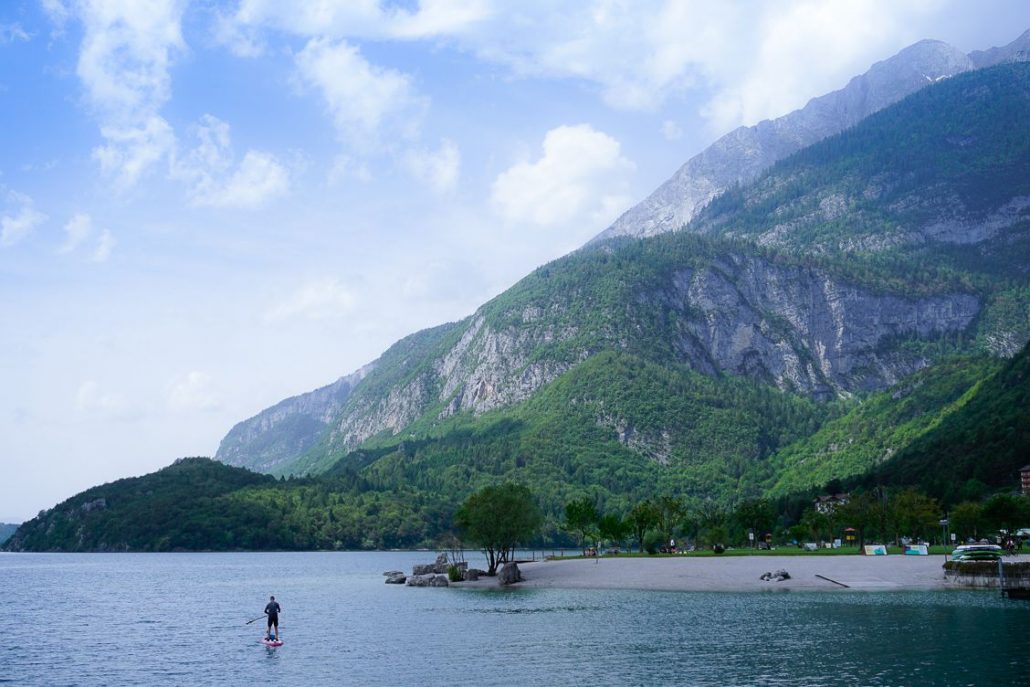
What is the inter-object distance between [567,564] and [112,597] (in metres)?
67.9

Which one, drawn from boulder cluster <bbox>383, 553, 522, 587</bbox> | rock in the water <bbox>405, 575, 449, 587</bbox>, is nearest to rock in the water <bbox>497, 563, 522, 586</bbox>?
boulder cluster <bbox>383, 553, 522, 587</bbox>

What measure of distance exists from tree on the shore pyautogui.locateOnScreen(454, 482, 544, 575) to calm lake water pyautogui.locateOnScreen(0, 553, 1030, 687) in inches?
957

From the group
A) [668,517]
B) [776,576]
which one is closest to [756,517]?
[668,517]

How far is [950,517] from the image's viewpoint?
488 feet

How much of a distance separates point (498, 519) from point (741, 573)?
→ 3619 cm

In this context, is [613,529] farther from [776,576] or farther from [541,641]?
[541,641]

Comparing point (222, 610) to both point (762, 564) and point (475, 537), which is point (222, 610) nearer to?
point (475, 537)

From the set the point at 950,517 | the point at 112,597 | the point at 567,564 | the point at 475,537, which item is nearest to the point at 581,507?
the point at 567,564

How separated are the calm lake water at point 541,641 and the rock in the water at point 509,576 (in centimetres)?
1461

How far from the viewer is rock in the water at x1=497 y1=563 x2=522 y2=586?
125 metres

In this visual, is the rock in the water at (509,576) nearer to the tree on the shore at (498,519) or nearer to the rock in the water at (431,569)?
the tree on the shore at (498,519)

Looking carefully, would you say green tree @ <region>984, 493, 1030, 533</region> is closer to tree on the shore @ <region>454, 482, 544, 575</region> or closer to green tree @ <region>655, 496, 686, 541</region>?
green tree @ <region>655, 496, 686, 541</region>

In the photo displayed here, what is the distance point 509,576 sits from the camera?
126 metres

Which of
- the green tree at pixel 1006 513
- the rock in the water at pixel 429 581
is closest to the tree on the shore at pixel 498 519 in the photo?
the rock in the water at pixel 429 581
